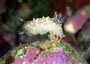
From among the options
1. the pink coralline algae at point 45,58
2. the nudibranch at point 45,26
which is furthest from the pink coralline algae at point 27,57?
the nudibranch at point 45,26

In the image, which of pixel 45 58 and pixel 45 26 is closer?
pixel 45 58

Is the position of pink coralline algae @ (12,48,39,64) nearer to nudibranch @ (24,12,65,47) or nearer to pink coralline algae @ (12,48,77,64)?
pink coralline algae @ (12,48,77,64)

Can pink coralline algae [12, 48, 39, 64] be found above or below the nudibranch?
below

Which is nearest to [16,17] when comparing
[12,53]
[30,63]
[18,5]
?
[18,5]

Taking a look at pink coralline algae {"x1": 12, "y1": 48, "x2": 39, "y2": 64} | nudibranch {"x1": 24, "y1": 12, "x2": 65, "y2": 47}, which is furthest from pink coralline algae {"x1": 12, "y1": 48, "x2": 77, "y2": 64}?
nudibranch {"x1": 24, "y1": 12, "x2": 65, "y2": 47}

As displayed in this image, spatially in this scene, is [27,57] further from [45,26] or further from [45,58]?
[45,26]

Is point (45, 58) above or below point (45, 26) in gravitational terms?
below

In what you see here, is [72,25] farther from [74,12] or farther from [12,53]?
[12,53]

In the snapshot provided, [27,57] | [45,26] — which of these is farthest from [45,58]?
[45,26]
